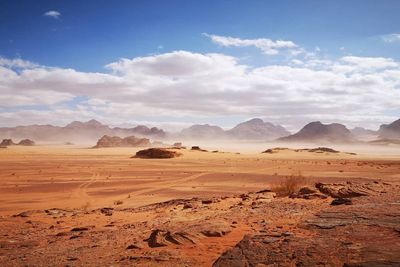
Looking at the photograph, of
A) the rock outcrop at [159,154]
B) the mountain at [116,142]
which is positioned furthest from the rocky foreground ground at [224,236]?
the mountain at [116,142]

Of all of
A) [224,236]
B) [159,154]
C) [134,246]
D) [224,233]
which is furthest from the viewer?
[159,154]

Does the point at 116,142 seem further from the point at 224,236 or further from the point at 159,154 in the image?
the point at 224,236

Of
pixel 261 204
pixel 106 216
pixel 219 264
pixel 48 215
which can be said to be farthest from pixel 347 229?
pixel 48 215

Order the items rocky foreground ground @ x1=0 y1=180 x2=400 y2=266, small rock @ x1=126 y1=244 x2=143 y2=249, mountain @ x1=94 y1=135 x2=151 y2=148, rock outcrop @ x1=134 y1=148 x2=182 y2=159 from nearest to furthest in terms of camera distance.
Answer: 1. rocky foreground ground @ x1=0 y1=180 x2=400 y2=266
2. small rock @ x1=126 y1=244 x2=143 y2=249
3. rock outcrop @ x1=134 y1=148 x2=182 y2=159
4. mountain @ x1=94 y1=135 x2=151 y2=148

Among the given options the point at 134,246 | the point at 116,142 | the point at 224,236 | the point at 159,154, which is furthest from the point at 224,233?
the point at 116,142

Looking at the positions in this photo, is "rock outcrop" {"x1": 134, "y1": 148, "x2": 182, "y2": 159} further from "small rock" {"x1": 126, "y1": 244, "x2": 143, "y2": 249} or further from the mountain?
the mountain

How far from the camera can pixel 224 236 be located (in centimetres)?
794

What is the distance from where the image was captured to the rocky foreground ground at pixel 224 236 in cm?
631

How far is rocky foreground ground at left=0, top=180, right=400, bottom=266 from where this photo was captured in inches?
248

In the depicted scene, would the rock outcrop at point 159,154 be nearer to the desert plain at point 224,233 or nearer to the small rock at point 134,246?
the desert plain at point 224,233

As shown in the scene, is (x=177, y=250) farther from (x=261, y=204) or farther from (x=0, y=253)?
(x=261, y=204)

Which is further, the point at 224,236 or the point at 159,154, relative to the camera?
the point at 159,154

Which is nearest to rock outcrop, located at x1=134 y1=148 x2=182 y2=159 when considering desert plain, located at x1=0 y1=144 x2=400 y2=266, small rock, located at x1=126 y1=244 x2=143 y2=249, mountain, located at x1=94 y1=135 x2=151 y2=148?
desert plain, located at x1=0 y1=144 x2=400 y2=266

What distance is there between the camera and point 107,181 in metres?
25.0
